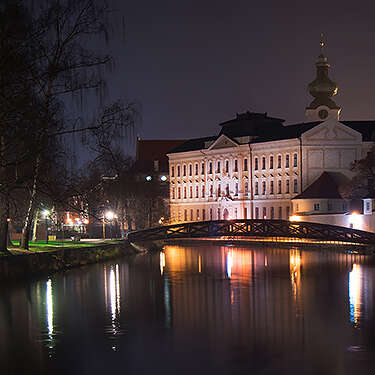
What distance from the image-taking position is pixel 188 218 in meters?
113

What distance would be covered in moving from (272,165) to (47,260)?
58.9 metres

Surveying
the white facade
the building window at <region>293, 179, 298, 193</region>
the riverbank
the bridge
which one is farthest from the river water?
the building window at <region>293, 179, 298, 193</region>

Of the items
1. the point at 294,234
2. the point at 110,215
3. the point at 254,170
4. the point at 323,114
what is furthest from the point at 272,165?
the point at 294,234

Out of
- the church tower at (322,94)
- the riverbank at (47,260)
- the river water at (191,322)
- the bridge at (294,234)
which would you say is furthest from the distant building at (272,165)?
the river water at (191,322)

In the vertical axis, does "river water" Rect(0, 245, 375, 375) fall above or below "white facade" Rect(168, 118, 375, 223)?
below

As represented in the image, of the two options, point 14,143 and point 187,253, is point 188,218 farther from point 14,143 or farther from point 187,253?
point 14,143

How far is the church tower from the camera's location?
9994 centimetres

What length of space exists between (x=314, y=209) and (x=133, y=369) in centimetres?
6574

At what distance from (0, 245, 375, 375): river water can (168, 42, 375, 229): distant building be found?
39980mm

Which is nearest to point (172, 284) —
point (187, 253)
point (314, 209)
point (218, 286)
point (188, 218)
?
point (218, 286)

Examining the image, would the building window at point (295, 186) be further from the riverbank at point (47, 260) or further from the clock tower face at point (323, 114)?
the riverbank at point (47, 260)

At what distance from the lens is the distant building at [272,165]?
8950cm

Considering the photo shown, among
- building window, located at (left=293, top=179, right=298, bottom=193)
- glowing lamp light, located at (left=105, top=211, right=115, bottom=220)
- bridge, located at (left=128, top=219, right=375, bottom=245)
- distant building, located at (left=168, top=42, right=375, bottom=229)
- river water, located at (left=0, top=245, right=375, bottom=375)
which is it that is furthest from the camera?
building window, located at (left=293, top=179, right=298, bottom=193)

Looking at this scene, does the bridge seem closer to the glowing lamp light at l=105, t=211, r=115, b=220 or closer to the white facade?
the glowing lamp light at l=105, t=211, r=115, b=220
